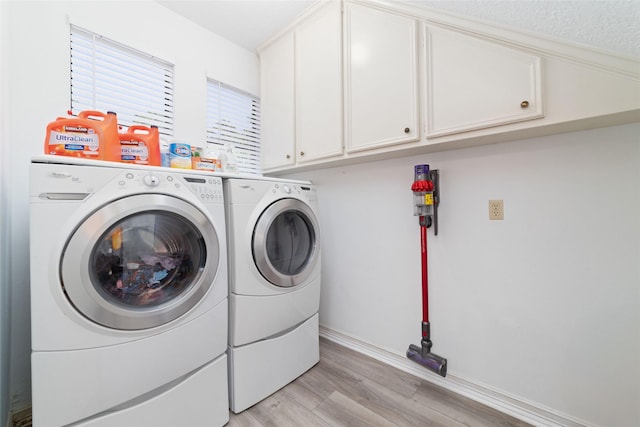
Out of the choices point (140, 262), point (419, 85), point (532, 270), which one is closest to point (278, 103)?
point (419, 85)

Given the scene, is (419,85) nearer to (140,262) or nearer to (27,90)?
(140,262)

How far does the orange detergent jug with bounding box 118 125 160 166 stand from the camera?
51.6 inches

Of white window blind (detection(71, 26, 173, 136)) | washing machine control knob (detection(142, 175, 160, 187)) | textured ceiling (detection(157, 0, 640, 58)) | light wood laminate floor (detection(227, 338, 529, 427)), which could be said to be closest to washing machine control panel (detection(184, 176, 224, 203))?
washing machine control knob (detection(142, 175, 160, 187))

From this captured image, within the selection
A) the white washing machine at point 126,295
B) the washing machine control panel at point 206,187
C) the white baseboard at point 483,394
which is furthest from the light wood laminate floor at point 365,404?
the washing machine control panel at point 206,187

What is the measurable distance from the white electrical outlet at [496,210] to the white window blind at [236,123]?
182 cm

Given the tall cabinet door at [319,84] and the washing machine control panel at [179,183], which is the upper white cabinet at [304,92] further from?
the washing machine control panel at [179,183]

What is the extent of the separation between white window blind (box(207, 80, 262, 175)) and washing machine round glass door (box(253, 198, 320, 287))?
2.93 ft

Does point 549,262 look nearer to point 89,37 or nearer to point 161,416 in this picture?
point 161,416

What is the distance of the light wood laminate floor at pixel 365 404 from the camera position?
1182 millimetres

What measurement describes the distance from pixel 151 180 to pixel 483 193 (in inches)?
62.7

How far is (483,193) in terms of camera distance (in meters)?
1.32

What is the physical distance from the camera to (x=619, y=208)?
1021 mm

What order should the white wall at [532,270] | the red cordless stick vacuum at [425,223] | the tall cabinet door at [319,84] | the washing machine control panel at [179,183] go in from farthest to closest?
1. the tall cabinet door at [319,84]
2. the red cordless stick vacuum at [425,223]
3. the white wall at [532,270]
4. the washing machine control panel at [179,183]

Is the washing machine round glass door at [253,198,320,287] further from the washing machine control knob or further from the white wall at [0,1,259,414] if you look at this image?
the white wall at [0,1,259,414]
